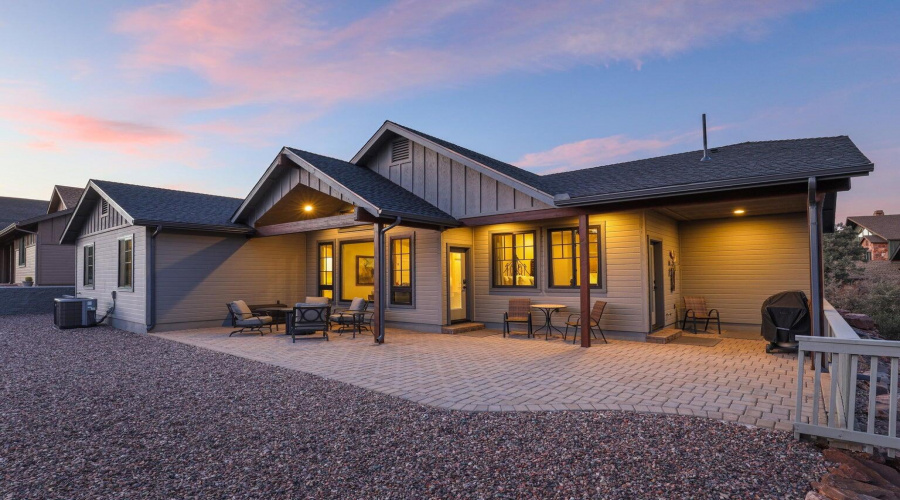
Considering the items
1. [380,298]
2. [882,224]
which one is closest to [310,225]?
[380,298]

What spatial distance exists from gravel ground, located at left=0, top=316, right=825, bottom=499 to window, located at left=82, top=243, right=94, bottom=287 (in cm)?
1067

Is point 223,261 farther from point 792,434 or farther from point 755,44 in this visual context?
point 755,44

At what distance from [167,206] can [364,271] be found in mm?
5762

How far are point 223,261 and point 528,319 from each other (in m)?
8.27

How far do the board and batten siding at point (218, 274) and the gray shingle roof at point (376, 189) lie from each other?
354cm

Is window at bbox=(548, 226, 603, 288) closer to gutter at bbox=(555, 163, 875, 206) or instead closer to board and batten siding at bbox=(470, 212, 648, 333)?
board and batten siding at bbox=(470, 212, 648, 333)

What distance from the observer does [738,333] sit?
388 inches

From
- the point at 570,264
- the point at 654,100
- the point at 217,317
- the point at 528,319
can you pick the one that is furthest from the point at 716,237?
the point at 217,317

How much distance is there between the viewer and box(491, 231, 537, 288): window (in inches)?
405

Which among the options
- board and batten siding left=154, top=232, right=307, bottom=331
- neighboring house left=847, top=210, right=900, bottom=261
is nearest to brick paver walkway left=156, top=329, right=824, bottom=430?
board and batten siding left=154, top=232, right=307, bottom=331

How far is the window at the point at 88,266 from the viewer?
45.7 ft

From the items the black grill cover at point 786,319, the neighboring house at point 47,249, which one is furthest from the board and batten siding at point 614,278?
the neighboring house at point 47,249

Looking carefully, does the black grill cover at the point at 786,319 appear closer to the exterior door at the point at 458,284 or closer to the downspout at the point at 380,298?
the exterior door at the point at 458,284

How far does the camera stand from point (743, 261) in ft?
33.5
